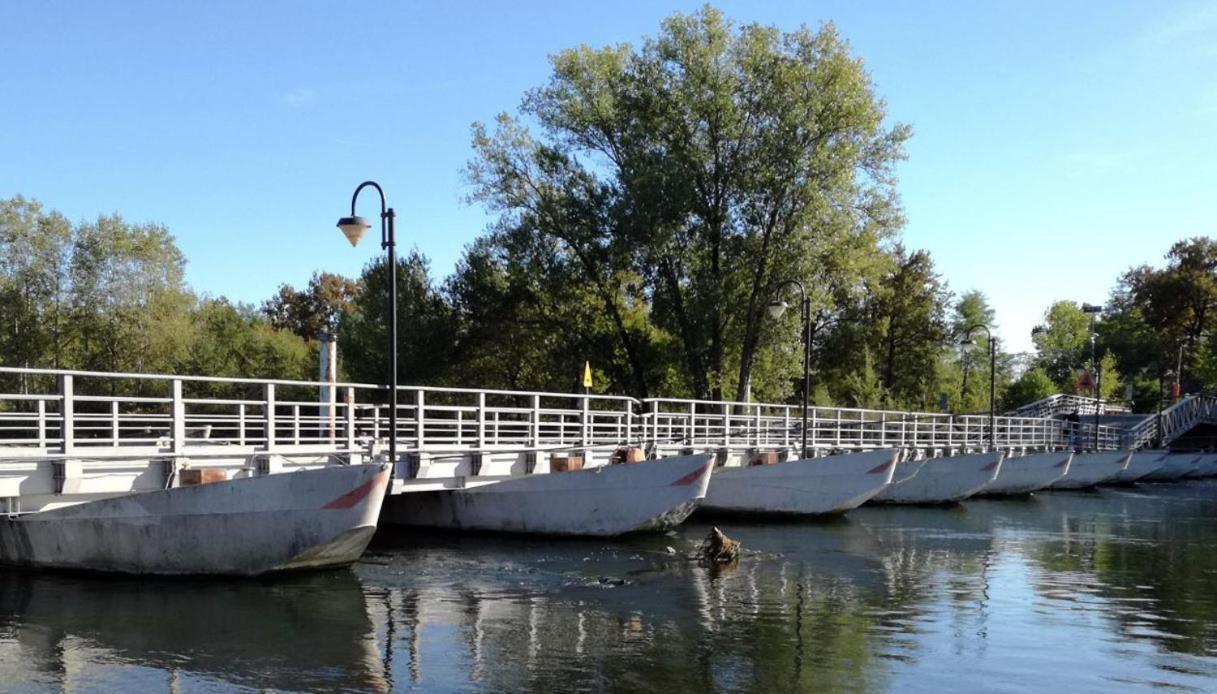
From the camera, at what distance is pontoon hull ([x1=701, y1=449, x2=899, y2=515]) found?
2672cm

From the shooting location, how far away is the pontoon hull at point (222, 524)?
14461 mm

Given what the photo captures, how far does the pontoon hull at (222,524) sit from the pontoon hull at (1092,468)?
38.9m

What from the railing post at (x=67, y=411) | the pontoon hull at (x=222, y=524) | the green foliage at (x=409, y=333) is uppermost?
the green foliage at (x=409, y=333)

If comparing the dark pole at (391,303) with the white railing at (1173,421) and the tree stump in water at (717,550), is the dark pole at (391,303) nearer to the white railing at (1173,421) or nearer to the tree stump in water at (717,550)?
the tree stump in water at (717,550)

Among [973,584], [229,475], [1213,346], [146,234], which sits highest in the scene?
[146,234]

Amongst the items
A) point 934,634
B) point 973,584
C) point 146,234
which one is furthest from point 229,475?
point 146,234

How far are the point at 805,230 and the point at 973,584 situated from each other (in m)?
23.8

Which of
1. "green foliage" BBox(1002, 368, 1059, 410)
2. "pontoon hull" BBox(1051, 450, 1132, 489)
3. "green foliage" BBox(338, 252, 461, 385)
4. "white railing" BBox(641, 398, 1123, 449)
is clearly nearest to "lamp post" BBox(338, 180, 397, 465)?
"white railing" BBox(641, 398, 1123, 449)

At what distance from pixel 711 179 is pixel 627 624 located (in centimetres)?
2968

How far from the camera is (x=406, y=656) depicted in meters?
11.1

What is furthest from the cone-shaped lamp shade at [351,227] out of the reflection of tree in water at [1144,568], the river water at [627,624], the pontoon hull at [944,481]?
the pontoon hull at [944,481]

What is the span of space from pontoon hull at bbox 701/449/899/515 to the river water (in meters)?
5.07

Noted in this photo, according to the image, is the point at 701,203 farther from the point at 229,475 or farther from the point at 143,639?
the point at 143,639

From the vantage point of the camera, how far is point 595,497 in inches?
843
